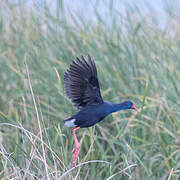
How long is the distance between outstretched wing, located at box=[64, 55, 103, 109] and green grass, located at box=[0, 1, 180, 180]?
25cm

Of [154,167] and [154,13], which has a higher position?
[154,13]

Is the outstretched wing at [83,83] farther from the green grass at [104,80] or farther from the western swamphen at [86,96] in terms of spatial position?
the green grass at [104,80]

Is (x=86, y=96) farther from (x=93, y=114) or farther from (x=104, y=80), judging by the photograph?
(x=104, y=80)

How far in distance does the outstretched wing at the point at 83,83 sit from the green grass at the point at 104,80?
0.25 m

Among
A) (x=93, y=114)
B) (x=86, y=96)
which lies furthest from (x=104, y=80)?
(x=93, y=114)

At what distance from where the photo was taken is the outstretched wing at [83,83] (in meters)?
2.42

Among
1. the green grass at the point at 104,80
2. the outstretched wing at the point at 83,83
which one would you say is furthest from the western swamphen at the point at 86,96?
the green grass at the point at 104,80

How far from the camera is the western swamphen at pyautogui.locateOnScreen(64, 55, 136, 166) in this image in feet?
7.91

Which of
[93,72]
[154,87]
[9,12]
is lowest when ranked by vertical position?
[154,87]

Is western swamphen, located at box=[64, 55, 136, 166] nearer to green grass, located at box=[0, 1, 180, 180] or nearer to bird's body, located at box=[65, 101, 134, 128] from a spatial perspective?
bird's body, located at box=[65, 101, 134, 128]

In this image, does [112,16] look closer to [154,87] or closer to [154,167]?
[154,87]

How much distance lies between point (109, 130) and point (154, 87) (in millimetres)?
485

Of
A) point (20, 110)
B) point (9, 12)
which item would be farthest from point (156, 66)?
point (9, 12)

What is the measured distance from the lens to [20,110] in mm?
3238
